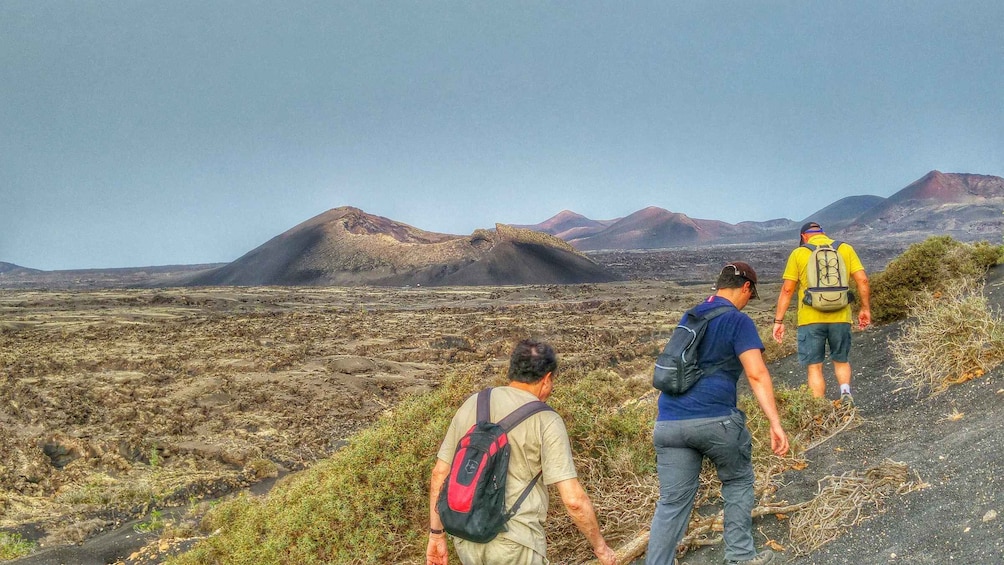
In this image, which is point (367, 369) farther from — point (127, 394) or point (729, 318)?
point (729, 318)

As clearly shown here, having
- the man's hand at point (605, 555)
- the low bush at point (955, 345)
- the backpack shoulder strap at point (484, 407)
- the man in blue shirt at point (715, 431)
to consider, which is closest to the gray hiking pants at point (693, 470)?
the man in blue shirt at point (715, 431)

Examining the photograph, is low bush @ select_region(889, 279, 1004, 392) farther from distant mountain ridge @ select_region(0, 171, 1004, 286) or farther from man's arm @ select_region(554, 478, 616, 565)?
distant mountain ridge @ select_region(0, 171, 1004, 286)

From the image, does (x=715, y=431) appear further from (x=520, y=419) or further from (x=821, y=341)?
(x=821, y=341)

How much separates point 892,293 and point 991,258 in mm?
1545

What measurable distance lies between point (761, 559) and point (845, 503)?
67cm

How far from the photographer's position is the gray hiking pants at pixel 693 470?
2965 millimetres

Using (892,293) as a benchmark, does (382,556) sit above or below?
below

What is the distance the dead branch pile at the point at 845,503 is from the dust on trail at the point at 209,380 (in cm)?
618

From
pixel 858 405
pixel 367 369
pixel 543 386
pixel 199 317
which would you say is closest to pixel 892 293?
pixel 858 405

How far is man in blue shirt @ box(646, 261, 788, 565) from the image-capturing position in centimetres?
296

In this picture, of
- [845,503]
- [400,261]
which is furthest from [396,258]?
[845,503]

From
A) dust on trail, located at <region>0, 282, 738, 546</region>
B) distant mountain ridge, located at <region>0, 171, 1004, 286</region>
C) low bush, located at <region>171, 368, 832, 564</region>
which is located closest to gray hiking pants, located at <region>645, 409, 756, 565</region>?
low bush, located at <region>171, 368, 832, 564</region>

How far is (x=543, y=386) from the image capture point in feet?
9.09

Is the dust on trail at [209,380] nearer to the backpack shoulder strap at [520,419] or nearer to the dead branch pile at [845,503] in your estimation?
the dead branch pile at [845,503]
